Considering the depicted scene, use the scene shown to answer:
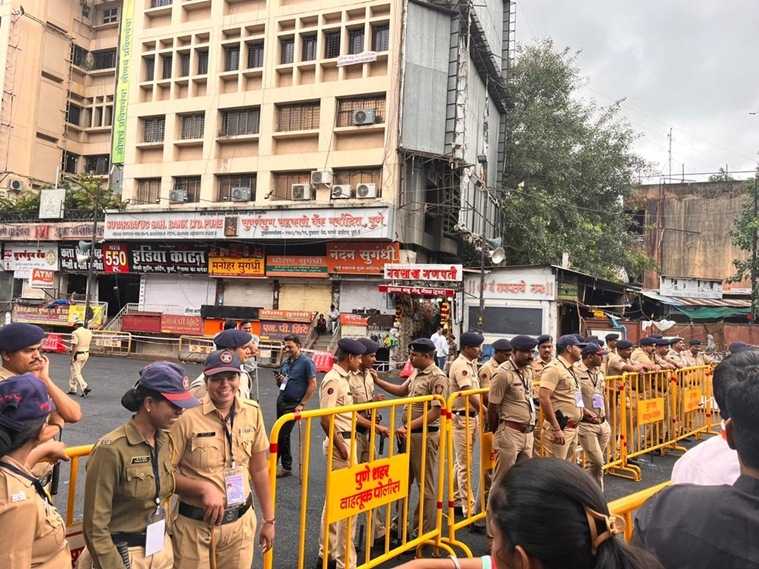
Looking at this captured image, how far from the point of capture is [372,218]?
62.7 ft

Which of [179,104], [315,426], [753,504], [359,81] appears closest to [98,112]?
[179,104]

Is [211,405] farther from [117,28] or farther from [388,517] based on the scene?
[117,28]

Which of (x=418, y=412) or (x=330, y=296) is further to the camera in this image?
(x=330, y=296)

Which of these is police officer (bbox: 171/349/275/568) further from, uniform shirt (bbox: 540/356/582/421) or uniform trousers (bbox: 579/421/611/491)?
uniform trousers (bbox: 579/421/611/491)

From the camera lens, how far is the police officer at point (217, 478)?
277 cm

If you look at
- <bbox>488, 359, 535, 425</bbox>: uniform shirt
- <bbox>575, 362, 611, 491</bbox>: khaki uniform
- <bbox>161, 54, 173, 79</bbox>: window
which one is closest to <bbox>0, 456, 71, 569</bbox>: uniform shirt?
<bbox>488, 359, 535, 425</bbox>: uniform shirt

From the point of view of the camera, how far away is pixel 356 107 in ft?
68.2

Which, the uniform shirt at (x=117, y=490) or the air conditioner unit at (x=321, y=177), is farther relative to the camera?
the air conditioner unit at (x=321, y=177)

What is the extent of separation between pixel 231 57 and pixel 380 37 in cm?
719

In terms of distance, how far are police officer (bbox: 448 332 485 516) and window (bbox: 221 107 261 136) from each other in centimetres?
1917

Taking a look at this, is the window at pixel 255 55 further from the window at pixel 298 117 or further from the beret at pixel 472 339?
the beret at pixel 472 339

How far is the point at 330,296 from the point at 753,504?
19.8 m

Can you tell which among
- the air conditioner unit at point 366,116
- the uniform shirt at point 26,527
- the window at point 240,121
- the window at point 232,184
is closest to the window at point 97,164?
the window at point 240,121

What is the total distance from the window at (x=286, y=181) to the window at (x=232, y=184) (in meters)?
1.06
